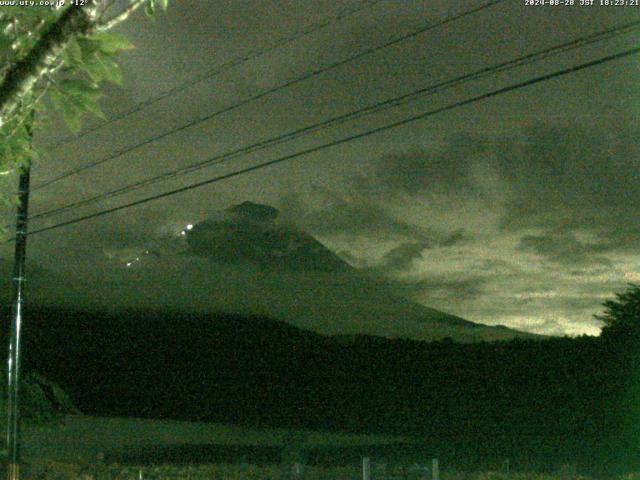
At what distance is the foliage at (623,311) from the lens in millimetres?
47969

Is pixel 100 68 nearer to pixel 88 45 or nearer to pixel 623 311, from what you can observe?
pixel 88 45

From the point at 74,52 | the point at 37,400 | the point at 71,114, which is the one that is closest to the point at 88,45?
the point at 74,52

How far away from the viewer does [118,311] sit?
94.7m

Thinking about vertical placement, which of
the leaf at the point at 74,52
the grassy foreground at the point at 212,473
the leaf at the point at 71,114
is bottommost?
the grassy foreground at the point at 212,473

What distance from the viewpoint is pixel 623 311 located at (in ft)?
163

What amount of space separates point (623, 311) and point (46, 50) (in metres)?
48.8

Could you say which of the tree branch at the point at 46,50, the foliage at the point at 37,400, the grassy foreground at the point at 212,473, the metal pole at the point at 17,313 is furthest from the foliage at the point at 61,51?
the foliage at the point at 37,400

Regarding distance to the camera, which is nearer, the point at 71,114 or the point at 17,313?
the point at 71,114

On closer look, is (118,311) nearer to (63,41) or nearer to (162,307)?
(162,307)

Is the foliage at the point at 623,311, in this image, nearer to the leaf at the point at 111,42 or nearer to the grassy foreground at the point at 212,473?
the grassy foreground at the point at 212,473

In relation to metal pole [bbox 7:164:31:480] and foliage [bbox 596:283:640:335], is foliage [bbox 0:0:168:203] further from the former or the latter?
foliage [bbox 596:283:640:335]

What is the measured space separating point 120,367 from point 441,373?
24527 millimetres

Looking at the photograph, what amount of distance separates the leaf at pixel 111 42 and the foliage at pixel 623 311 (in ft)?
150

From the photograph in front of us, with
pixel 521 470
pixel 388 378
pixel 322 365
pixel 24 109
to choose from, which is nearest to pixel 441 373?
pixel 388 378
